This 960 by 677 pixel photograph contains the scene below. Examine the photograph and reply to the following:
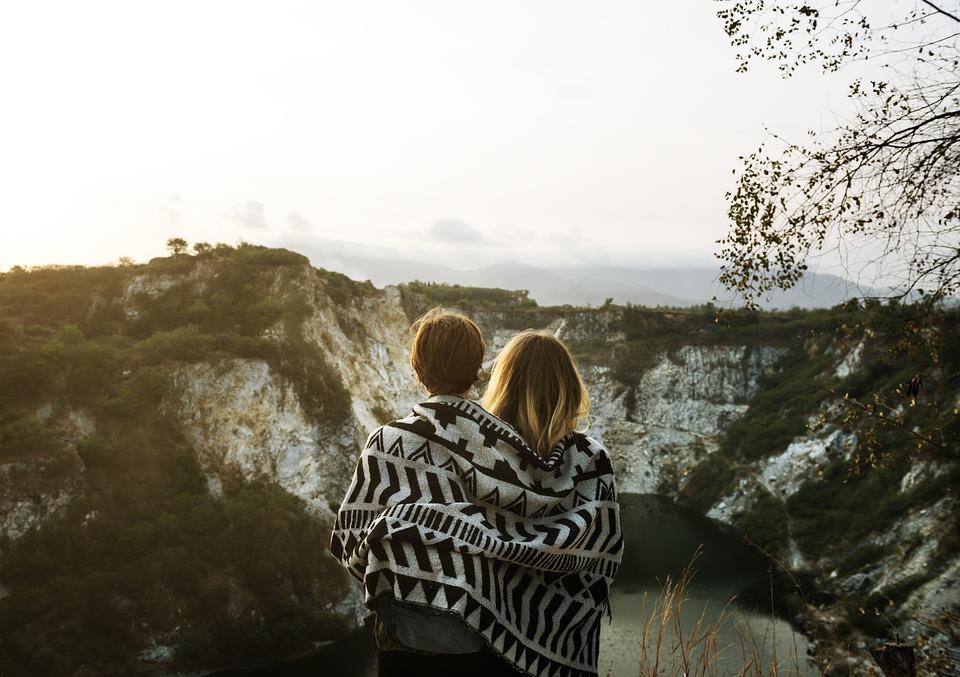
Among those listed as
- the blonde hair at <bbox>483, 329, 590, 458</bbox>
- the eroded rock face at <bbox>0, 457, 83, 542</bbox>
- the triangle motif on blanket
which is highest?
the blonde hair at <bbox>483, 329, 590, 458</bbox>

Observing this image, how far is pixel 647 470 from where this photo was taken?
155 ft

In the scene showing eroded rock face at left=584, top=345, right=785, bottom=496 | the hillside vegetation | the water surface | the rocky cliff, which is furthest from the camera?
eroded rock face at left=584, top=345, right=785, bottom=496

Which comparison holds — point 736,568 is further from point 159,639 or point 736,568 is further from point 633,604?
point 159,639

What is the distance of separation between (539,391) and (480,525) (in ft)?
1.68

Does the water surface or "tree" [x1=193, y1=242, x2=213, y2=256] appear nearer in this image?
the water surface

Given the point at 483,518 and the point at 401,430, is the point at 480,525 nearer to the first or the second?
the point at 483,518

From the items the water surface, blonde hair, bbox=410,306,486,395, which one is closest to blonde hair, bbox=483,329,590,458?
blonde hair, bbox=410,306,486,395

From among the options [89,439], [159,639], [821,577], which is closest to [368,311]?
[89,439]

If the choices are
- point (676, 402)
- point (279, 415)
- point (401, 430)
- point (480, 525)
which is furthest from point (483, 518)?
point (676, 402)

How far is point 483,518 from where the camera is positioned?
2287 mm

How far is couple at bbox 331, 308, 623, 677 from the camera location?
2.22 m

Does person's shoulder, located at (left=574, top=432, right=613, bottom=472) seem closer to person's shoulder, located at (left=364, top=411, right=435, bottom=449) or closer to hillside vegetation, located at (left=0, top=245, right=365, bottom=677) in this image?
person's shoulder, located at (left=364, top=411, right=435, bottom=449)

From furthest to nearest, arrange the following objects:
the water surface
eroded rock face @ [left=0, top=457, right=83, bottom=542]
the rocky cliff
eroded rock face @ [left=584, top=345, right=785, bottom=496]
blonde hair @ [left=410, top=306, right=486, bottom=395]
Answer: eroded rock face @ [left=584, top=345, right=785, bottom=496] < the rocky cliff < eroded rock face @ [left=0, top=457, right=83, bottom=542] < the water surface < blonde hair @ [left=410, top=306, right=486, bottom=395]

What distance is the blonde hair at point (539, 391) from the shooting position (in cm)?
242
